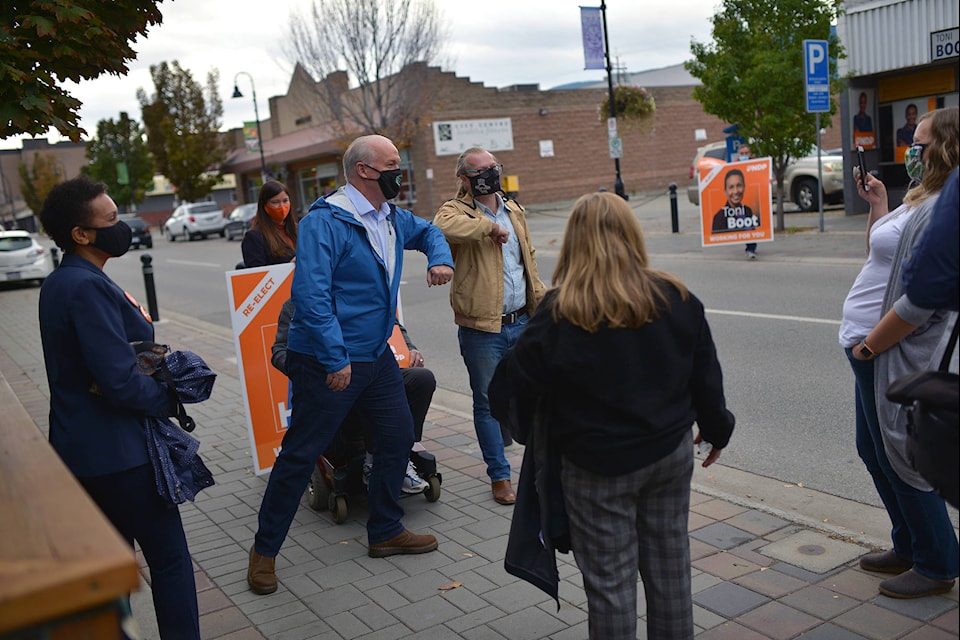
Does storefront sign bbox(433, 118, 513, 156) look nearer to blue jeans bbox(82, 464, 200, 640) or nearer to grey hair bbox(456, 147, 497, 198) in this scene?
grey hair bbox(456, 147, 497, 198)

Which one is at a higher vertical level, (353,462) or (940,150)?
(940,150)

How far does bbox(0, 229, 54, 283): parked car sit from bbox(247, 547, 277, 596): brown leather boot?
69.2ft

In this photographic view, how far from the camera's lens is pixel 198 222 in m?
41.8

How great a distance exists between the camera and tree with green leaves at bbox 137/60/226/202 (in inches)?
2071

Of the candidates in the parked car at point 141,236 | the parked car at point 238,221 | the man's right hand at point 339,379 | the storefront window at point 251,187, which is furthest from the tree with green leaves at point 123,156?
the man's right hand at point 339,379

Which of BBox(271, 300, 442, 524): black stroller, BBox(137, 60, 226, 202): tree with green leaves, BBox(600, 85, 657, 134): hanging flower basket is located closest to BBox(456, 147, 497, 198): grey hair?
BBox(271, 300, 442, 524): black stroller

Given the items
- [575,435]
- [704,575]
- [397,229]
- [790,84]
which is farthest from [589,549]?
[790,84]

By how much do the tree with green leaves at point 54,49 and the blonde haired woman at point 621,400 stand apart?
9.72 ft

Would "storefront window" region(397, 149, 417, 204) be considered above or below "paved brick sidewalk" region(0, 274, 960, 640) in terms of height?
above

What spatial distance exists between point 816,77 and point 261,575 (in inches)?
577

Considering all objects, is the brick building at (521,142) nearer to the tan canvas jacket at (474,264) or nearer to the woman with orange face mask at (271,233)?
Result: the woman with orange face mask at (271,233)

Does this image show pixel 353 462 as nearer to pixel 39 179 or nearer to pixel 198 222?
pixel 198 222

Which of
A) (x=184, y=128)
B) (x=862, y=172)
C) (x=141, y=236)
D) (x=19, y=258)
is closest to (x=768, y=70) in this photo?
(x=862, y=172)

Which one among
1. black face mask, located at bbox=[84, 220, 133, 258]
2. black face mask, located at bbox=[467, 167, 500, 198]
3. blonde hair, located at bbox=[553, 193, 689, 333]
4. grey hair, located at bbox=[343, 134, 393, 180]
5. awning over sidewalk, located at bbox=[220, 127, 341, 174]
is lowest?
blonde hair, located at bbox=[553, 193, 689, 333]
